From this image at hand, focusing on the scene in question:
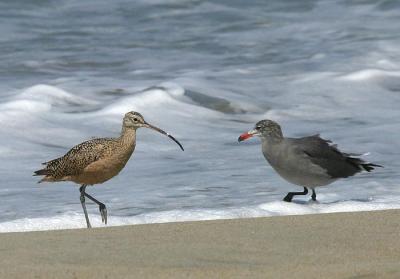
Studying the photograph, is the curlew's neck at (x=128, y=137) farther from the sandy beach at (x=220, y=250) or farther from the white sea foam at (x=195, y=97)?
the sandy beach at (x=220, y=250)

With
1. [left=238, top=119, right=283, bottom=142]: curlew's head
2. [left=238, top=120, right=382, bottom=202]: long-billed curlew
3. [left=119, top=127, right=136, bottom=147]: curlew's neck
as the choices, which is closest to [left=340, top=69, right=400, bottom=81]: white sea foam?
[left=238, top=119, right=283, bottom=142]: curlew's head

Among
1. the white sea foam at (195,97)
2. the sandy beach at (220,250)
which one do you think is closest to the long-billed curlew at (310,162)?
the white sea foam at (195,97)

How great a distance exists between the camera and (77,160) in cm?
829

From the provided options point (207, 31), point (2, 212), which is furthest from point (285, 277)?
point (207, 31)

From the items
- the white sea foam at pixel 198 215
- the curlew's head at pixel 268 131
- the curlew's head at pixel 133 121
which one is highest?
the curlew's head at pixel 133 121

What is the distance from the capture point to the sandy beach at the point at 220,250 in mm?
5344

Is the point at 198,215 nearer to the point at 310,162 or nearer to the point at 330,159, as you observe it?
the point at 310,162

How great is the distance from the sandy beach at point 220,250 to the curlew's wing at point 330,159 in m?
2.13

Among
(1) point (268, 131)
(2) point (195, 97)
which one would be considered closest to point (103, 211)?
(1) point (268, 131)

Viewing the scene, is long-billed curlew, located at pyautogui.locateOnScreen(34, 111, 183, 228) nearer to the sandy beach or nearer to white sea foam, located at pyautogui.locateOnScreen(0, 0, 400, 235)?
white sea foam, located at pyautogui.locateOnScreen(0, 0, 400, 235)

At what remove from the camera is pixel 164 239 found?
6.22 metres

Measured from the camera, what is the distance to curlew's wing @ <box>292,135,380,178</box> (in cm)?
916

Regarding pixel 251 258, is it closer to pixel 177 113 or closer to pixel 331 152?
pixel 331 152

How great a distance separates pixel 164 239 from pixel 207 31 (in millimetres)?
12384
